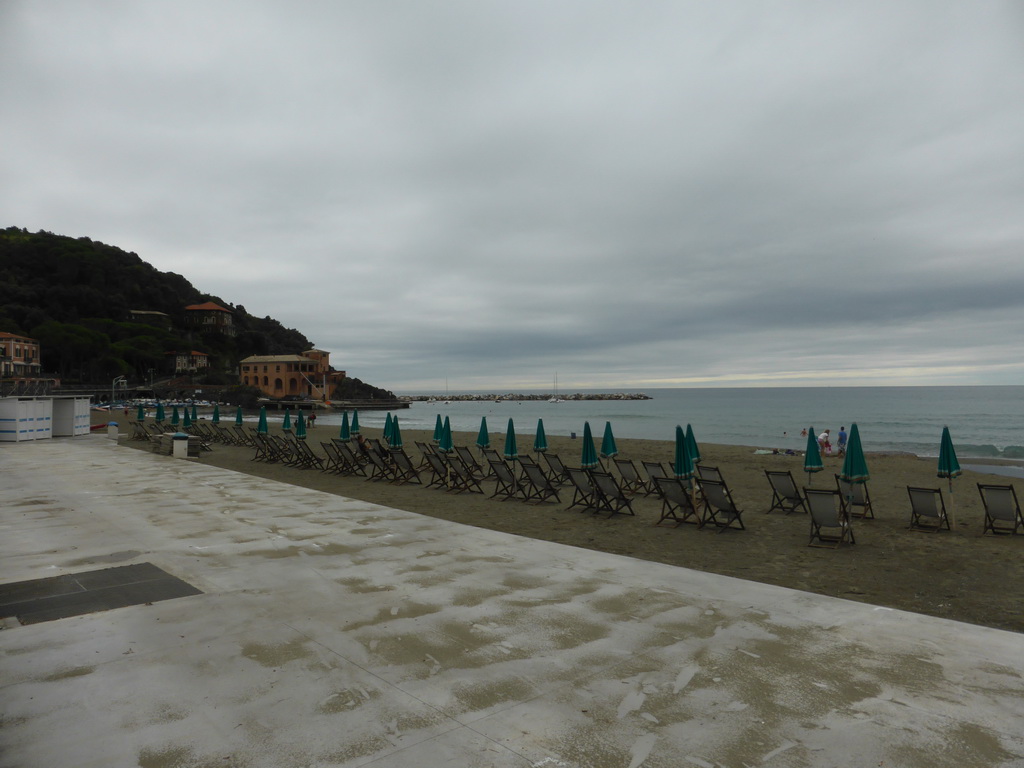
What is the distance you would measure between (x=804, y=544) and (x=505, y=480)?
546cm

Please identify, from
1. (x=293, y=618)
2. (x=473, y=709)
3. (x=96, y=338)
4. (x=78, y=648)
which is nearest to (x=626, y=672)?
(x=473, y=709)

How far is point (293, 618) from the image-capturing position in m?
4.42

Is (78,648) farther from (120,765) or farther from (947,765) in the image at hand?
(947,765)

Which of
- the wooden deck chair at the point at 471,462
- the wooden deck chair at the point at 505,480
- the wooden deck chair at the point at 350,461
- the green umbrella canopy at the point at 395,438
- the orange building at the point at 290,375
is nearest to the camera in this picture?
the wooden deck chair at the point at 505,480

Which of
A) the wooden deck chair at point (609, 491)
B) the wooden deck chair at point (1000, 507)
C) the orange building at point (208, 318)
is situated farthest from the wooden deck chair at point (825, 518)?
the orange building at point (208, 318)

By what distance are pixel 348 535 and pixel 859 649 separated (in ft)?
18.1

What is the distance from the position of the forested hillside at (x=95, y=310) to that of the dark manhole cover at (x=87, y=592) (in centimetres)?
9223

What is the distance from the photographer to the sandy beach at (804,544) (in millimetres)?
5512

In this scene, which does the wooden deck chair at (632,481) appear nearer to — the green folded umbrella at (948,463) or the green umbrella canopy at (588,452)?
the green umbrella canopy at (588,452)

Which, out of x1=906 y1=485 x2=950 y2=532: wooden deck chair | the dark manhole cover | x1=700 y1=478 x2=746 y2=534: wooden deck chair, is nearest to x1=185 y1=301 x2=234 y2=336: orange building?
the dark manhole cover

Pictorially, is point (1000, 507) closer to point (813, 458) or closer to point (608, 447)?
point (813, 458)

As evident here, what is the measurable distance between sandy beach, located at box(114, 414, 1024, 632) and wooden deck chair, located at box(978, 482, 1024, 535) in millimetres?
260

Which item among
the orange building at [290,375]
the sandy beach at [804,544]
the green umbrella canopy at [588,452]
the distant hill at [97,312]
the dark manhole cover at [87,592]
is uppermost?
the distant hill at [97,312]

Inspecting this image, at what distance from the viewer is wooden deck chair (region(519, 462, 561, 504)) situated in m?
10.6
